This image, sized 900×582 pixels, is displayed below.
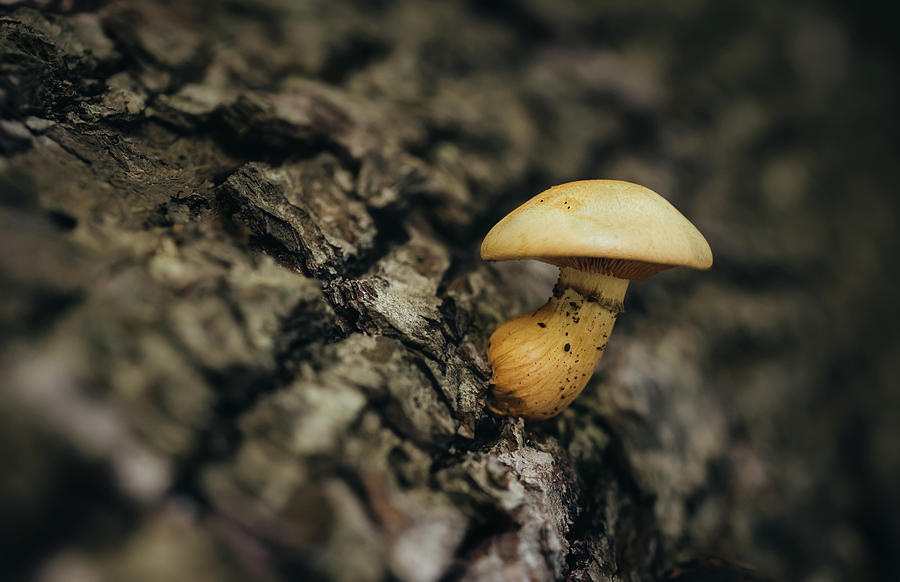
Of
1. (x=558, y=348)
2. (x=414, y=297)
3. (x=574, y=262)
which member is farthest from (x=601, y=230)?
(x=414, y=297)

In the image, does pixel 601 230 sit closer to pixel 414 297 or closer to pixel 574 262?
pixel 574 262

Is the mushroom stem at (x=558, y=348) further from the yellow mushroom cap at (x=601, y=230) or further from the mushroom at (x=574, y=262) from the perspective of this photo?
the yellow mushroom cap at (x=601, y=230)

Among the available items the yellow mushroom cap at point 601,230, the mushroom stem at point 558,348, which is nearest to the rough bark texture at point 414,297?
the mushroom stem at point 558,348

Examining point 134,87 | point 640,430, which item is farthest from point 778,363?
point 134,87

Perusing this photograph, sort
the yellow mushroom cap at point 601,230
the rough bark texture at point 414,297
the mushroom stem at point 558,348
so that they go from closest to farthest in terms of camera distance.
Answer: the rough bark texture at point 414,297
the yellow mushroom cap at point 601,230
the mushroom stem at point 558,348

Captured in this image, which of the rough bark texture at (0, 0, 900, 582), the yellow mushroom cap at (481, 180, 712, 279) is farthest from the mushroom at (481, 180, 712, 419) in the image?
the rough bark texture at (0, 0, 900, 582)

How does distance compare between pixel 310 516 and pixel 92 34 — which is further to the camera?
pixel 92 34

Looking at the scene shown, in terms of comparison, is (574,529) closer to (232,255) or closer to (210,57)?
(232,255)
